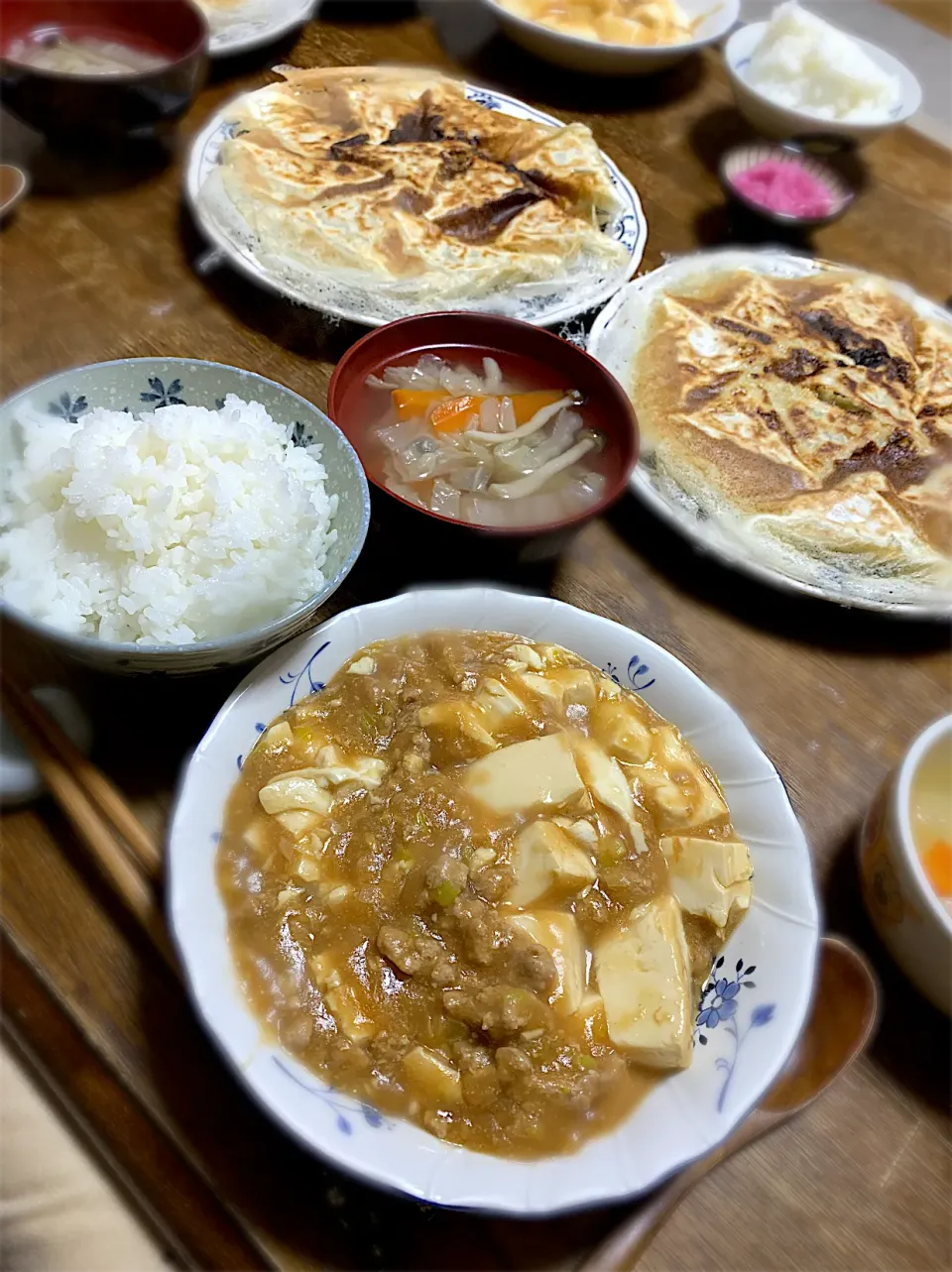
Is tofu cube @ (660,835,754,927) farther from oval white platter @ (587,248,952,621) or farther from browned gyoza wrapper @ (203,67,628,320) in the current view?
browned gyoza wrapper @ (203,67,628,320)

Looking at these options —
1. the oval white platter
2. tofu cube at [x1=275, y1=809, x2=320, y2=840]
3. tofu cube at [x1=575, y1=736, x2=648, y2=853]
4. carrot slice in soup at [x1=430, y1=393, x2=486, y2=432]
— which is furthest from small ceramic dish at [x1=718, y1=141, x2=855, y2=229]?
tofu cube at [x1=275, y1=809, x2=320, y2=840]

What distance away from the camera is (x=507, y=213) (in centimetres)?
224

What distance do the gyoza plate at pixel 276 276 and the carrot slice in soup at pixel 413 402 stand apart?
0.28 metres

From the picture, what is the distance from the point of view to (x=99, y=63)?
220 cm

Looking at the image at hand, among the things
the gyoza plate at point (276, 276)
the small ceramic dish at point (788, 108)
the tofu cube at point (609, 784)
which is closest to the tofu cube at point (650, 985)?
the tofu cube at point (609, 784)

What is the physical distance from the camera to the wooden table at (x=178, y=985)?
3.60 feet

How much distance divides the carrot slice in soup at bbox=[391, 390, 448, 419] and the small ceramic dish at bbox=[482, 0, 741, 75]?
5.43 ft

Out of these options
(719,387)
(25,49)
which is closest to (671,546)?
(719,387)

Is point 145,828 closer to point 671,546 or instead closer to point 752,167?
point 671,546

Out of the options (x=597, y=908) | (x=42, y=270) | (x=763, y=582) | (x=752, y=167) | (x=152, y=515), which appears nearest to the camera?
(x=597, y=908)

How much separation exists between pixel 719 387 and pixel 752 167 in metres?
0.97

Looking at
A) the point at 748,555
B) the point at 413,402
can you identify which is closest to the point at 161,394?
the point at 413,402

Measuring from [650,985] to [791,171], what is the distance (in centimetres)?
239

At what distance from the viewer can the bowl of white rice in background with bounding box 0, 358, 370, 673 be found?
4.06ft
